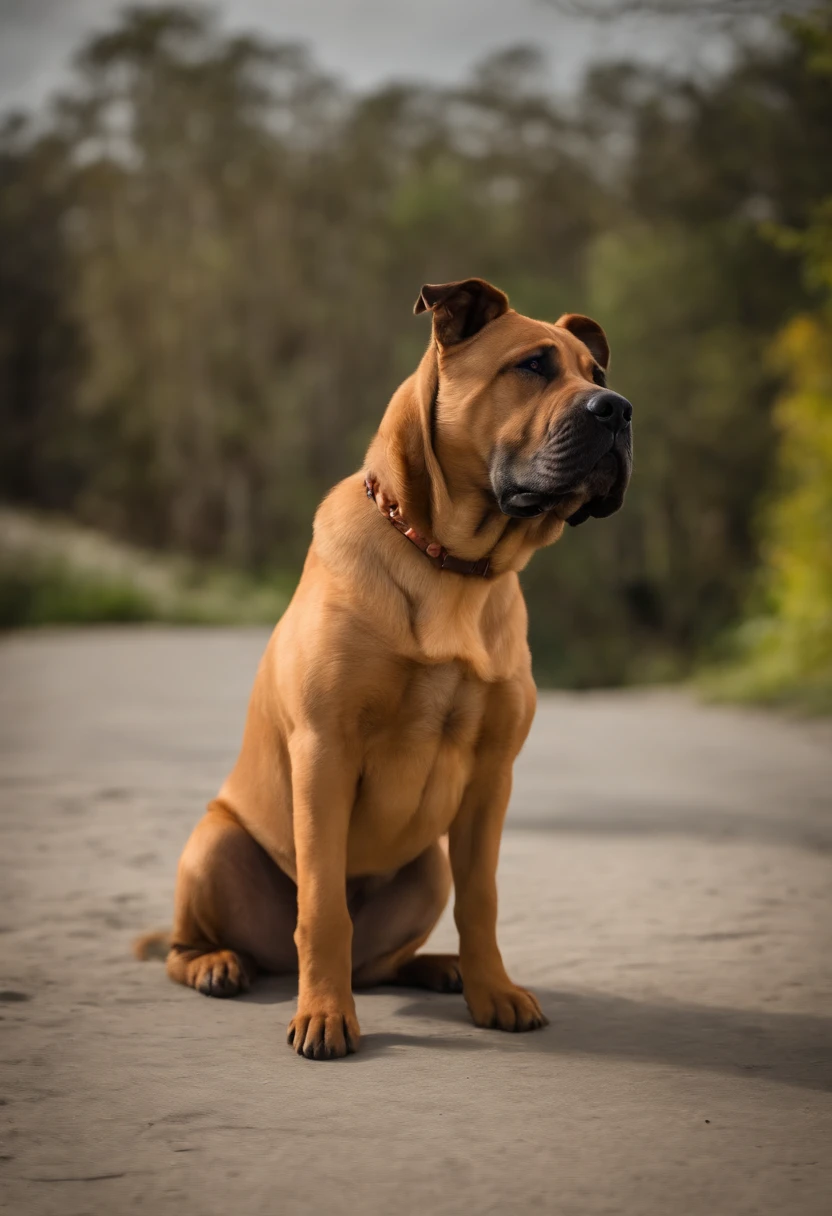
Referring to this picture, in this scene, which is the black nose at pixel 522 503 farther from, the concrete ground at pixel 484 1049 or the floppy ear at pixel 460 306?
the concrete ground at pixel 484 1049

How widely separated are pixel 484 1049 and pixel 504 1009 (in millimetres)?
202

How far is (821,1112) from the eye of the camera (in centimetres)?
263

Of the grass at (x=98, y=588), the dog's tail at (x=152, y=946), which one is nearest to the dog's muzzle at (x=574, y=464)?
the dog's tail at (x=152, y=946)

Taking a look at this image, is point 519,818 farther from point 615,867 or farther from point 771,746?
point 771,746

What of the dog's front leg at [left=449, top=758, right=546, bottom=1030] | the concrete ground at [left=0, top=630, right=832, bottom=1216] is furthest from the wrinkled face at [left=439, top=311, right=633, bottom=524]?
the concrete ground at [left=0, top=630, right=832, bottom=1216]

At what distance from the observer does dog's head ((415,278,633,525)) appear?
3016mm

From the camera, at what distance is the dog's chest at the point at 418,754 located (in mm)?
3098

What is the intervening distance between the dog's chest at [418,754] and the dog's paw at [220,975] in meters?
0.56

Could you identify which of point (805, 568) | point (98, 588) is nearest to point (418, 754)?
point (805, 568)

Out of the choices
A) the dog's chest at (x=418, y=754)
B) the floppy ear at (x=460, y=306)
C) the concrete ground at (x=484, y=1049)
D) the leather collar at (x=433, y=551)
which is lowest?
the concrete ground at (x=484, y=1049)

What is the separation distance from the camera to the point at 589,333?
3.67 meters

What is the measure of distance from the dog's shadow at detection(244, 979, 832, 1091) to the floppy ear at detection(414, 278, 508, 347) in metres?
1.71

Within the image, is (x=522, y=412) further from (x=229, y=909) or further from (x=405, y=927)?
(x=229, y=909)

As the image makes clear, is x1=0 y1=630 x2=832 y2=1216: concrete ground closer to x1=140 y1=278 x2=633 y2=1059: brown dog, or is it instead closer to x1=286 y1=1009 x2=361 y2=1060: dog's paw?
x1=286 y1=1009 x2=361 y2=1060: dog's paw
